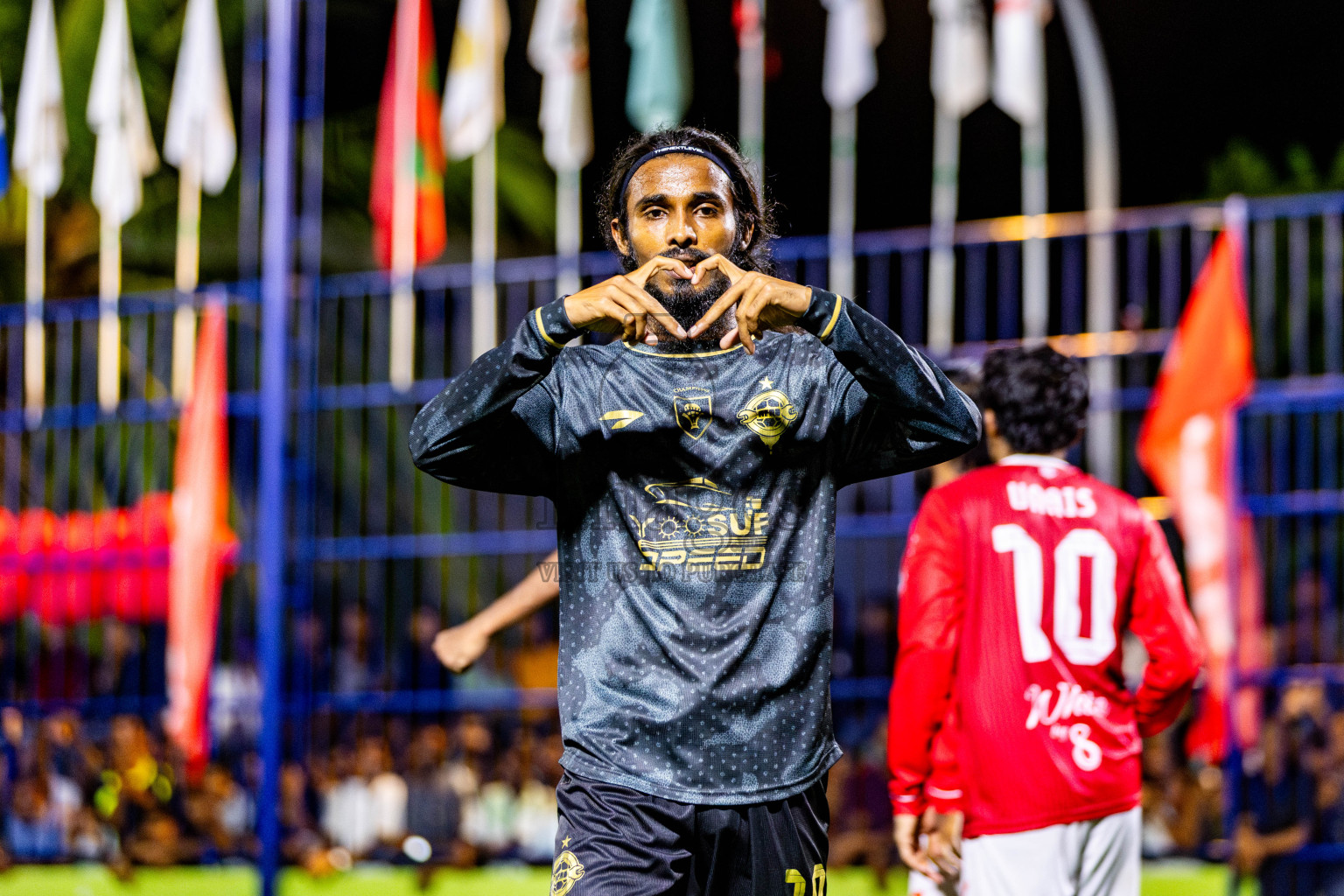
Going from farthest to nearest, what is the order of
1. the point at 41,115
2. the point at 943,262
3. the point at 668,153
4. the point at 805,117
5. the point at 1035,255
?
the point at 805,117, the point at 41,115, the point at 1035,255, the point at 943,262, the point at 668,153

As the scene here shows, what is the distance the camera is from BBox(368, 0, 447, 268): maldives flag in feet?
24.3

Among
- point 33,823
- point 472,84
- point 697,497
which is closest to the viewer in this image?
point 697,497

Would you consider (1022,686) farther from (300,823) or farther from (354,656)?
(354,656)

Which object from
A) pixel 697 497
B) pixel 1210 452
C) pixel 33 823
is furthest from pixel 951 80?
pixel 33 823

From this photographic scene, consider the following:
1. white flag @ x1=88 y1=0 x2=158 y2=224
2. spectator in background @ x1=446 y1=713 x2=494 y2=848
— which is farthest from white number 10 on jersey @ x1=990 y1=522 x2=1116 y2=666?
white flag @ x1=88 y1=0 x2=158 y2=224

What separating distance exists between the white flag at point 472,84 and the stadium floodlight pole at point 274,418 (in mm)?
1047

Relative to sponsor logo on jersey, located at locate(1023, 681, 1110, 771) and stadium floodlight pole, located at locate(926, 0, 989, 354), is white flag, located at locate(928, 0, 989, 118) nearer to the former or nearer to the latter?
stadium floodlight pole, located at locate(926, 0, 989, 354)

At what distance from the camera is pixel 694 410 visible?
234 centimetres

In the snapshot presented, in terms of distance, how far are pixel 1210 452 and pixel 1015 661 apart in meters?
2.48

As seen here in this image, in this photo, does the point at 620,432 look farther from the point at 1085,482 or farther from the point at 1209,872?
the point at 1209,872

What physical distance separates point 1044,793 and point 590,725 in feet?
5.23

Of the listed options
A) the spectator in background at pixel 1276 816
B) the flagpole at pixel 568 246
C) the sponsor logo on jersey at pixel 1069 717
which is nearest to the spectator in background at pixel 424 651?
the flagpole at pixel 568 246

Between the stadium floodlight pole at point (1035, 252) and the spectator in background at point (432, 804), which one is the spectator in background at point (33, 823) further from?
the stadium floodlight pole at point (1035, 252)

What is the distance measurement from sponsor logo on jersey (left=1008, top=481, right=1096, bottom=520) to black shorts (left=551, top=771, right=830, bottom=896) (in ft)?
4.78
